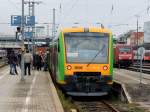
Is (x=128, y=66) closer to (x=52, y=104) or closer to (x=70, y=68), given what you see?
(x=70, y=68)

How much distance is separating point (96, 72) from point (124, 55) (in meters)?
35.4

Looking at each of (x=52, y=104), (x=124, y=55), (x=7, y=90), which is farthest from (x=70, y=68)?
(x=124, y=55)

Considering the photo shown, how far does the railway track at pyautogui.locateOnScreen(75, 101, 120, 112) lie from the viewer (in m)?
22.3

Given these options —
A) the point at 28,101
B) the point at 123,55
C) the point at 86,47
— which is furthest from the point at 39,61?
the point at 28,101

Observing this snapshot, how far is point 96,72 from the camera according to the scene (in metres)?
24.5

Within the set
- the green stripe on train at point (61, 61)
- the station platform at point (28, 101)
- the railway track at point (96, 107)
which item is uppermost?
the green stripe on train at point (61, 61)

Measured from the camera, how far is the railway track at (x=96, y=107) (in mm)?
22297

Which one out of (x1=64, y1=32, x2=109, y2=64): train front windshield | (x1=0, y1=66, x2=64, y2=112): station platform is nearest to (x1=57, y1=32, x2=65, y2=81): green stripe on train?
(x1=64, y1=32, x2=109, y2=64): train front windshield

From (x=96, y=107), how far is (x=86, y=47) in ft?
10.8

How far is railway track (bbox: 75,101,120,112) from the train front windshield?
1.92 m

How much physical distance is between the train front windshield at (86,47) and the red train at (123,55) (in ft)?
110

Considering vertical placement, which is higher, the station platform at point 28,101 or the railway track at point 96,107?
the station platform at point 28,101

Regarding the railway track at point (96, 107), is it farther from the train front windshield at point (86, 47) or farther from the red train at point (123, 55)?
the red train at point (123, 55)

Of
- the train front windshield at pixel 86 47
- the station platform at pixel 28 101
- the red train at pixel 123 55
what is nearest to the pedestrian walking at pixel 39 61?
the red train at pixel 123 55
